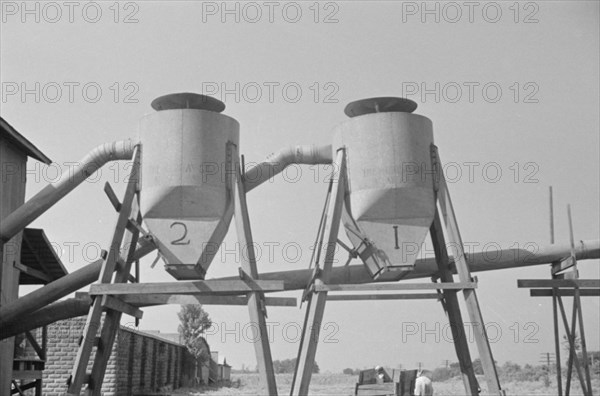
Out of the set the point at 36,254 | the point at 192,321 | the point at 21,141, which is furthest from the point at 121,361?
the point at 192,321

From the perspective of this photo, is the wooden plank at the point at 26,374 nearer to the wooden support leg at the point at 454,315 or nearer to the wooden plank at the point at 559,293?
the wooden support leg at the point at 454,315

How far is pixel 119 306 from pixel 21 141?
719 cm

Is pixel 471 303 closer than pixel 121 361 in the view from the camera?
Yes

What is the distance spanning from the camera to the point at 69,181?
523 inches

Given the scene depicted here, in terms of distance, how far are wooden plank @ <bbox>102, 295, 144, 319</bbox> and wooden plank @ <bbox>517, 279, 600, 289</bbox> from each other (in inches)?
271

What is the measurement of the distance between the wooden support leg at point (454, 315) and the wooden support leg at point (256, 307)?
3.36 metres

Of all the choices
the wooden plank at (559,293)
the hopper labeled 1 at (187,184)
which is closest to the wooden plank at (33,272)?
the hopper labeled 1 at (187,184)

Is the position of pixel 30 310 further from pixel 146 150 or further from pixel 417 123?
pixel 417 123

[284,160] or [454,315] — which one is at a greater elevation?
[284,160]

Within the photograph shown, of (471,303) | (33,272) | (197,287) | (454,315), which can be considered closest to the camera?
(197,287)

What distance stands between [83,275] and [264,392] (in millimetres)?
4691

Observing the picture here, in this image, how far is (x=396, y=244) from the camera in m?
11.9

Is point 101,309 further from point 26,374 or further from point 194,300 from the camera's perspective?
point 26,374

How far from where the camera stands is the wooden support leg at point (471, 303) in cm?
1112
